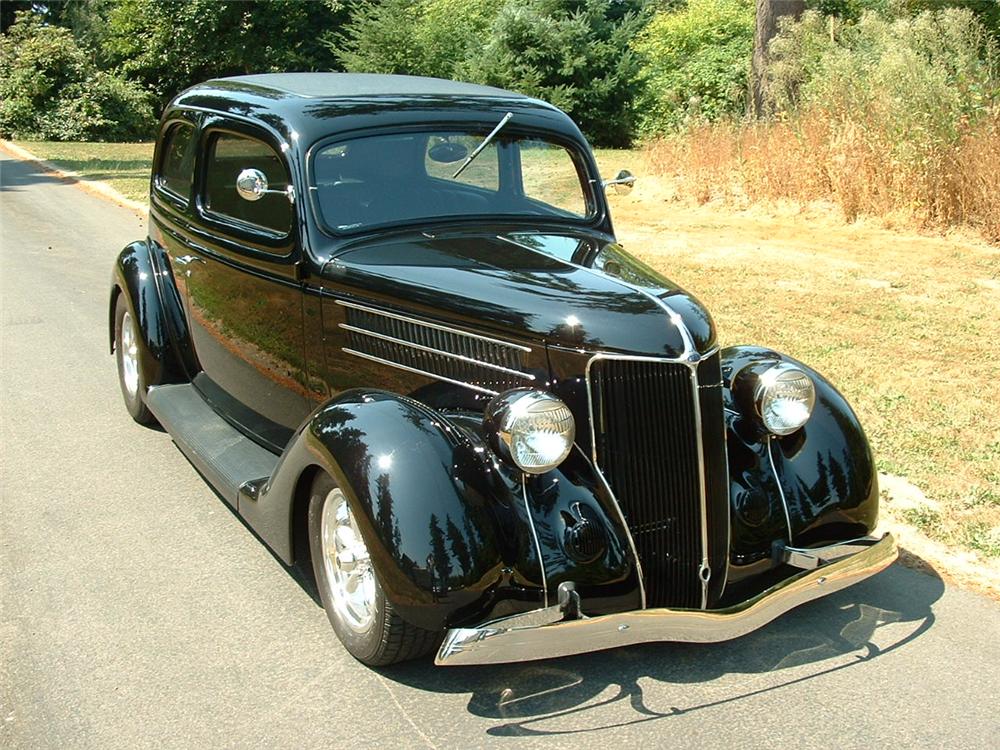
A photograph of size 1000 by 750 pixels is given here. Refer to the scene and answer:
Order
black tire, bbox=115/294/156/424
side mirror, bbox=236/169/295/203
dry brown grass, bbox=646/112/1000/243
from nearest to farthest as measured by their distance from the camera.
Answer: side mirror, bbox=236/169/295/203 < black tire, bbox=115/294/156/424 < dry brown grass, bbox=646/112/1000/243

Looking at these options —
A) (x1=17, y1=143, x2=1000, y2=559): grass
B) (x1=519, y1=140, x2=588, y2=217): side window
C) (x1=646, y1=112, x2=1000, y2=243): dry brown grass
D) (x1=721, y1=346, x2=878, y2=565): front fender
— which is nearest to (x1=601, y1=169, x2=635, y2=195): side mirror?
(x1=519, y1=140, x2=588, y2=217): side window

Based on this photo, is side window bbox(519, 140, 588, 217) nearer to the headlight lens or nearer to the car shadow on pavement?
the headlight lens

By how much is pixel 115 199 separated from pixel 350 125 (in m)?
12.7

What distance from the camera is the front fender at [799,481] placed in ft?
12.2

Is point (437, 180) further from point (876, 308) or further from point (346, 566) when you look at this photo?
point (876, 308)

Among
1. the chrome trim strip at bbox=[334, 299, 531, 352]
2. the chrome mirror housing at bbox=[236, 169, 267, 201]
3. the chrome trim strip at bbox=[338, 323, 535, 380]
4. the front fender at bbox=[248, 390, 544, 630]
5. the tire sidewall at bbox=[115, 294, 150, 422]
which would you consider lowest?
the tire sidewall at bbox=[115, 294, 150, 422]

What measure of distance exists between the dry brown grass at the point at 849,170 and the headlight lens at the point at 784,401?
7899 millimetres

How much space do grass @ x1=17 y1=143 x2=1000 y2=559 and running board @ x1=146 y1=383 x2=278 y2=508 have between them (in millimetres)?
2933

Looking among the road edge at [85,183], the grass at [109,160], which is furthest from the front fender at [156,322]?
the grass at [109,160]

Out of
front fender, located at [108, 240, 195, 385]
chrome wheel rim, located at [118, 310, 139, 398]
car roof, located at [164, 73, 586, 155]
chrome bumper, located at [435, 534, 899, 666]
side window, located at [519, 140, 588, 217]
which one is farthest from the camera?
chrome wheel rim, located at [118, 310, 139, 398]

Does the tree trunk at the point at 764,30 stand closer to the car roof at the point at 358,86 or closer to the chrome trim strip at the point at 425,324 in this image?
the car roof at the point at 358,86

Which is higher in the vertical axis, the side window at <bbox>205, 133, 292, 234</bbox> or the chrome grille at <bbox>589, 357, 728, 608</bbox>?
the side window at <bbox>205, 133, 292, 234</bbox>

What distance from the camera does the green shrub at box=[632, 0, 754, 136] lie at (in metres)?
22.3

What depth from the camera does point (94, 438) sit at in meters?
5.89
